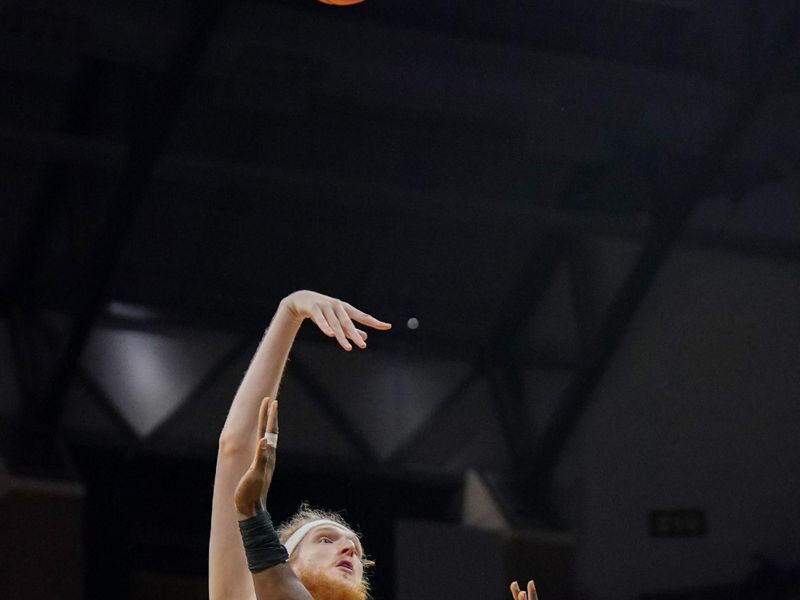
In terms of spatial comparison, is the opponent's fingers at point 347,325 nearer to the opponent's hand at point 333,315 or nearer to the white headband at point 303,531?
the opponent's hand at point 333,315

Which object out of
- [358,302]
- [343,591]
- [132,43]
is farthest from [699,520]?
[343,591]

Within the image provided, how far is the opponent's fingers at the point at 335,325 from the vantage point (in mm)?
1044

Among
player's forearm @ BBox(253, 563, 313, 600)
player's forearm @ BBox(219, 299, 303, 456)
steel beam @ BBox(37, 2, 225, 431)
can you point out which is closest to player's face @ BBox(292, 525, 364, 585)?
player's forearm @ BBox(219, 299, 303, 456)

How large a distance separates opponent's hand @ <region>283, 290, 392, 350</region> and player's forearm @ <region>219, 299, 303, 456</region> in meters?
0.02

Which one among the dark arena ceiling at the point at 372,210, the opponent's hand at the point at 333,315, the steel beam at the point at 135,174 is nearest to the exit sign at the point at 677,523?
the dark arena ceiling at the point at 372,210

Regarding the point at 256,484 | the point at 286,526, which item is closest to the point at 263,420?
the point at 256,484

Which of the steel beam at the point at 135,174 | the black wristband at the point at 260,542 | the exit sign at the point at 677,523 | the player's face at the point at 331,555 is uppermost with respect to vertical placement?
the steel beam at the point at 135,174

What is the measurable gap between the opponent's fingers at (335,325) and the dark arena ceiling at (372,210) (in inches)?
45.3

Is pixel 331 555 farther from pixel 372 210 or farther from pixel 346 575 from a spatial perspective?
pixel 372 210

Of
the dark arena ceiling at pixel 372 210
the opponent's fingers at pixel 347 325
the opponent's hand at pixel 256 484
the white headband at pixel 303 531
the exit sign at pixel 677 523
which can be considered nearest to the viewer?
the opponent's hand at pixel 256 484

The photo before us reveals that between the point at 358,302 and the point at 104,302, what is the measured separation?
1.55 ft

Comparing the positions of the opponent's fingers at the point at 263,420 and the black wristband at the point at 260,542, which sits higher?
the opponent's fingers at the point at 263,420

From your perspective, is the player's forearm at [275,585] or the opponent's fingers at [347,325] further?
the opponent's fingers at [347,325]

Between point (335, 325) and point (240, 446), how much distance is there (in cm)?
17
